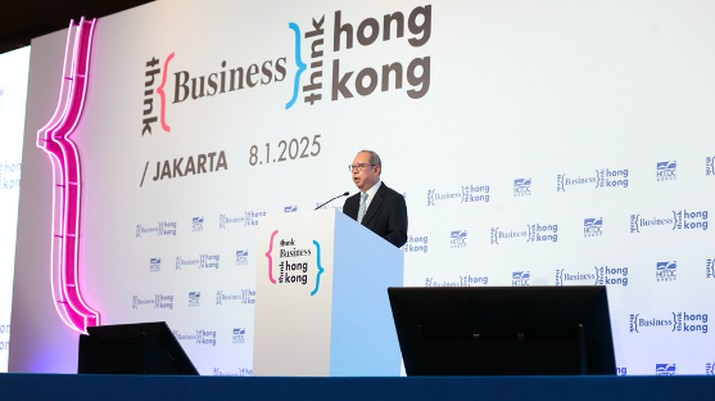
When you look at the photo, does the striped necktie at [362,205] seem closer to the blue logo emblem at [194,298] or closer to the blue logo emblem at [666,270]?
the blue logo emblem at [666,270]

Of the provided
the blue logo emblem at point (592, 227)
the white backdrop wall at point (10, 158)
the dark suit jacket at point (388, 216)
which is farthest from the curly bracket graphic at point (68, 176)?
the blue logo emblem at point (592, 227)

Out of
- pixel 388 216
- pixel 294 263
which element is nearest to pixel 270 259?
pixel 294 263

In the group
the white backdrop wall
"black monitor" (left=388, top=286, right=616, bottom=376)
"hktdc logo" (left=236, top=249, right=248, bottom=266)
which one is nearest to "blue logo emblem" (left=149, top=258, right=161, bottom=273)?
"hktdc logo" (left=236, top=249, right=248, bottom=266)

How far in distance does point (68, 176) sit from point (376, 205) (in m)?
4.40

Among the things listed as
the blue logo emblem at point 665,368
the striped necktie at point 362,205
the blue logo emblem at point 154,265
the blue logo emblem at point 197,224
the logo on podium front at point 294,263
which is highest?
the blue logo emblem at point 197,224

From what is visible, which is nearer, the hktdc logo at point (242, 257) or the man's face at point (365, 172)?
the man's face at point (365, 172)

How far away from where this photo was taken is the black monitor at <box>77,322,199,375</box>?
358 cm

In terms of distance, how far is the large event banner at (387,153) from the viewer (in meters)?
5.59

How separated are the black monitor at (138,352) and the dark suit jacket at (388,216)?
1865 millimetres

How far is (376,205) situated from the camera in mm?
5559

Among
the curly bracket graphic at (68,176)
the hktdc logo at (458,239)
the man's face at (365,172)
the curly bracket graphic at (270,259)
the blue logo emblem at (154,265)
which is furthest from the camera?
the curly bracket graphic at (68,176)

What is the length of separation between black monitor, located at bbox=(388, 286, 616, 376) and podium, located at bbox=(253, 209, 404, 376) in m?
1.74

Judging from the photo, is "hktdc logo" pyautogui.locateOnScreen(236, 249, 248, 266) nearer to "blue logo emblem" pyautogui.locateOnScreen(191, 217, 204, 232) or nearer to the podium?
"blue logo emblem" pyautogui.locateOnScreen(191, 217, 204, 232)

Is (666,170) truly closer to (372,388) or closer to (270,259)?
(270,259)
